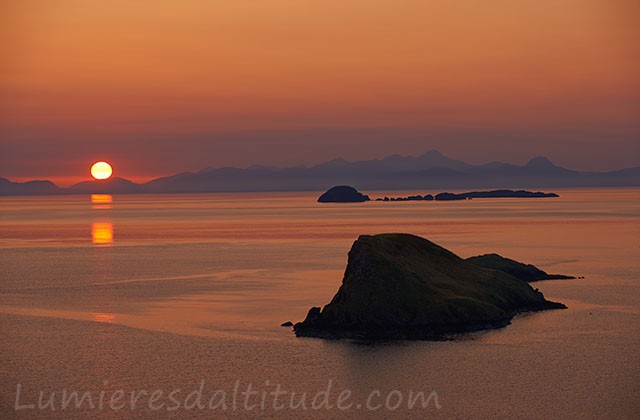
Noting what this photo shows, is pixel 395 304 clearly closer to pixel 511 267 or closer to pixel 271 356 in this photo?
pixel 271 356

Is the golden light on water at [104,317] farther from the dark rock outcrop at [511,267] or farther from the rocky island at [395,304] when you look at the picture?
the dark rock outcrop at [511,267]

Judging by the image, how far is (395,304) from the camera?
66875 millimetres

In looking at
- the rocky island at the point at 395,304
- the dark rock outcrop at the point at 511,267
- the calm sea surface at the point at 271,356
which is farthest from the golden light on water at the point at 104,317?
the dark rock outcrop at the point at 511,267

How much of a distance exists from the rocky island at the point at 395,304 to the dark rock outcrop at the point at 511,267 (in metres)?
16.8

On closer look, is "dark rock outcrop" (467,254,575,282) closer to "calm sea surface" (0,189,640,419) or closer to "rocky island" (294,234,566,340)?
"calm sea surface" (0,189,640,419)

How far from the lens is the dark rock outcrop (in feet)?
298

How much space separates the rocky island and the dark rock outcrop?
55.3ft

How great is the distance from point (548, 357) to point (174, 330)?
96.5ft

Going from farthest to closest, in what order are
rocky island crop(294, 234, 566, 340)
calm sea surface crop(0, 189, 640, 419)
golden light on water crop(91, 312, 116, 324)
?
golden light on water crop(91, 312, 116, 324) → rocky island crop(294, 234, 566, 340) → calm sea surface crop(0, 189, 640, 419)

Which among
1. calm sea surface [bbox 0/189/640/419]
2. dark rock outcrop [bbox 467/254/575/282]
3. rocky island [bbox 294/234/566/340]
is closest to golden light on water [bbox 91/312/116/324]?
calm sea surface [bbox 0/189/640/419]

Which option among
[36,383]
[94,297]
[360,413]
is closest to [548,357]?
[360,413]

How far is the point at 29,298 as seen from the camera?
92312 millimetres

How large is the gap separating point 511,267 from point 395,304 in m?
32.0

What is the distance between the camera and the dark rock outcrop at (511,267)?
90.9 meters
